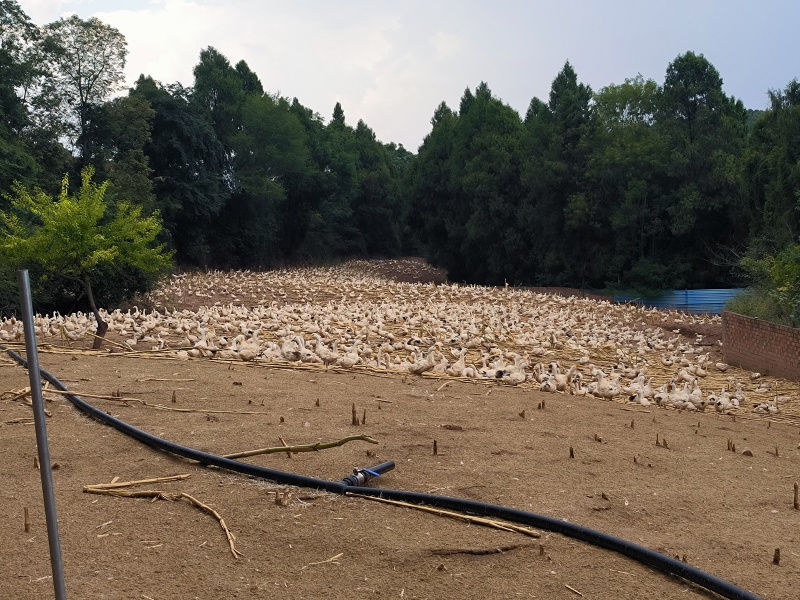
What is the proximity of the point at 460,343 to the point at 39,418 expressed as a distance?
398 inches

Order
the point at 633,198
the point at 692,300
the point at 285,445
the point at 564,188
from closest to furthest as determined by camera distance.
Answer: the point at 285,445
the point at 692,300
the point at 633,198
the point at 564,188

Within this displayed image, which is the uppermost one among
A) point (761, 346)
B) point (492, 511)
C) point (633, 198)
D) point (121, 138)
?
point (121, 138)

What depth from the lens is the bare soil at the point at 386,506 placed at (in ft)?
11.2

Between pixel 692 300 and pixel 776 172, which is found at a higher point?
pixel 776 172

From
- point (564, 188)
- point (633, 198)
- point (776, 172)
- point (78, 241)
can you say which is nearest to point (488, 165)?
point (564, 188)

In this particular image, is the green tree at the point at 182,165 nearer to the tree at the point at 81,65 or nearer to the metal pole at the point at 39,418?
the tree at the point at 81,65

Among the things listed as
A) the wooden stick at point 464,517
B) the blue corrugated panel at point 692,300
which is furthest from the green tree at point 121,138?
the wooden stick at point 464,517

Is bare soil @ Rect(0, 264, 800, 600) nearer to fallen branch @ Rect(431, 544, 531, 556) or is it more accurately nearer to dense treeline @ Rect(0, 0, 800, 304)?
fallen branch @ Rect(431, 544, 531, 556)

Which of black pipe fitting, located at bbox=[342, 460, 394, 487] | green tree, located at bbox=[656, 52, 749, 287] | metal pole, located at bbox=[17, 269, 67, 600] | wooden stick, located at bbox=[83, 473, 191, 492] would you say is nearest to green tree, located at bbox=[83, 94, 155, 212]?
green tree, located at bbox=[656, 52, 749, 287]

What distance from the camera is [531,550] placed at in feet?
12.2

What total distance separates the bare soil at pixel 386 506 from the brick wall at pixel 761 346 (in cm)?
540

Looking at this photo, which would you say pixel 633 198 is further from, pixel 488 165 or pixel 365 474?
pixel 365 474

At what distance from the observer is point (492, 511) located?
405cm

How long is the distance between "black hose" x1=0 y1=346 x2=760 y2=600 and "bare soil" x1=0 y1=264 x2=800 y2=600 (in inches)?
1.9
